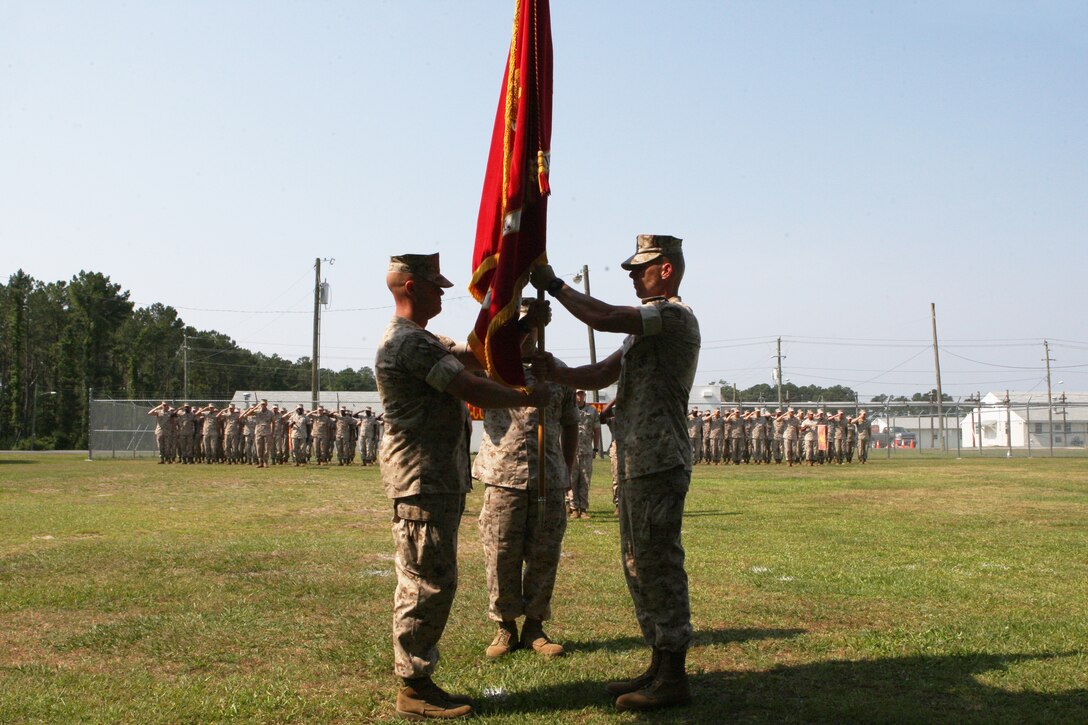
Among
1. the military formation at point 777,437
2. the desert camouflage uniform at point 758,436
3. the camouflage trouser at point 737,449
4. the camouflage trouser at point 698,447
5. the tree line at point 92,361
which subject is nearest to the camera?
the military formation at point 777,437

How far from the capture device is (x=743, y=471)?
30.6m

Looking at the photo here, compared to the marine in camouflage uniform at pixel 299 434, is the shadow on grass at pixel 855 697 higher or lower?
lower

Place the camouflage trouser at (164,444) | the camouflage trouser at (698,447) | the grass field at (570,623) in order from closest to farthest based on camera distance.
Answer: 1. the grass field at (570,623)
2. the camouflage trouser at (164,444)
3. the camouflage trouser at (698,447)

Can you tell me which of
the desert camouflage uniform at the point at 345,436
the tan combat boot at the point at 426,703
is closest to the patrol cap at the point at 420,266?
the tan combat boot at the point at 426,703

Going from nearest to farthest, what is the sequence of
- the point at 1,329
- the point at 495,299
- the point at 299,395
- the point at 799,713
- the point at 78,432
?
the point at 799,713
the point at 495,299
the point at 299,395
the point at 78,432
the point at 1,329

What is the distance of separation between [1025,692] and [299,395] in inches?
2110

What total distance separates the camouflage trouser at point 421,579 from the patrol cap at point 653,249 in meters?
1.74

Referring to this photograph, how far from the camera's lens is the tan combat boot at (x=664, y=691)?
5055 millimetres

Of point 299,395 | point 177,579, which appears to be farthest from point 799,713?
point 299,395

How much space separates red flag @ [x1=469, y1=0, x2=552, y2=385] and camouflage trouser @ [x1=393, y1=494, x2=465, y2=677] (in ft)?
3.01

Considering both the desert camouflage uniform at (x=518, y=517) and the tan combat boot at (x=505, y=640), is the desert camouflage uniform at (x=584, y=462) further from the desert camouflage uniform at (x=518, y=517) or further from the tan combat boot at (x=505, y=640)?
the tan combat boot at (x=505, y=640)

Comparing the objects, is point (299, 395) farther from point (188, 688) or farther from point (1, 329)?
point (188, 688)

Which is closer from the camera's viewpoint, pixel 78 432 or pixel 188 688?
pixel 188 688

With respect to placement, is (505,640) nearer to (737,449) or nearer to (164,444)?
(164,444)
